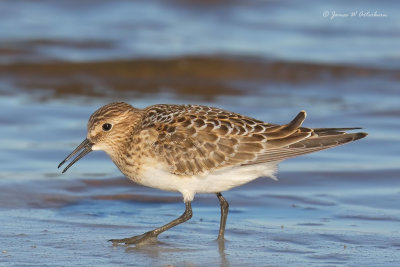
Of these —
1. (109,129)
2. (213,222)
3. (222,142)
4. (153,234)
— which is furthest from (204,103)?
(153,234)

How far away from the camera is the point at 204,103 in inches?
577

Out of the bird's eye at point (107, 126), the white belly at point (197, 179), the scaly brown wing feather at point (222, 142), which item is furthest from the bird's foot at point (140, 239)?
the bird's eye at point (107, 126)

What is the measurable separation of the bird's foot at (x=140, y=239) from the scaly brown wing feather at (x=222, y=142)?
0.67 m

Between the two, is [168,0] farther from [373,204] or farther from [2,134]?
[373,204]

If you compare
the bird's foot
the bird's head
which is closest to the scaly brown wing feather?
the bird's head

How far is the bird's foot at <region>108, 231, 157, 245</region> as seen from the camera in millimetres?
7508

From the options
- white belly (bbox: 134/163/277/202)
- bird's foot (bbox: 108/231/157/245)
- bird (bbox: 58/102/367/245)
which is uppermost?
bird (bbox: 58/102/367/245)

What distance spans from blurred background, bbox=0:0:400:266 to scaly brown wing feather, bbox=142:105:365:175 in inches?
30.5

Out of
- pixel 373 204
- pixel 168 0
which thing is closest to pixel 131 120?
pixel 373 204

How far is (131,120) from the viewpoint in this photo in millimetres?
8133

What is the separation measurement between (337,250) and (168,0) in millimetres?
14489

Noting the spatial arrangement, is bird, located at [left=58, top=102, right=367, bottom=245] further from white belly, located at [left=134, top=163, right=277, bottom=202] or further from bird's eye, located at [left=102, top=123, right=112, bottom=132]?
bird's eye, located at [left=102, top=123, right=112, bottom=132]

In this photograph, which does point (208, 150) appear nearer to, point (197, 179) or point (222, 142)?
point (222, 142)

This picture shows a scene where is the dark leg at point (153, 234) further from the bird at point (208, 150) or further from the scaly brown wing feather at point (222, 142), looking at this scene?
the scaly brown wing feather at point (222, 142)
